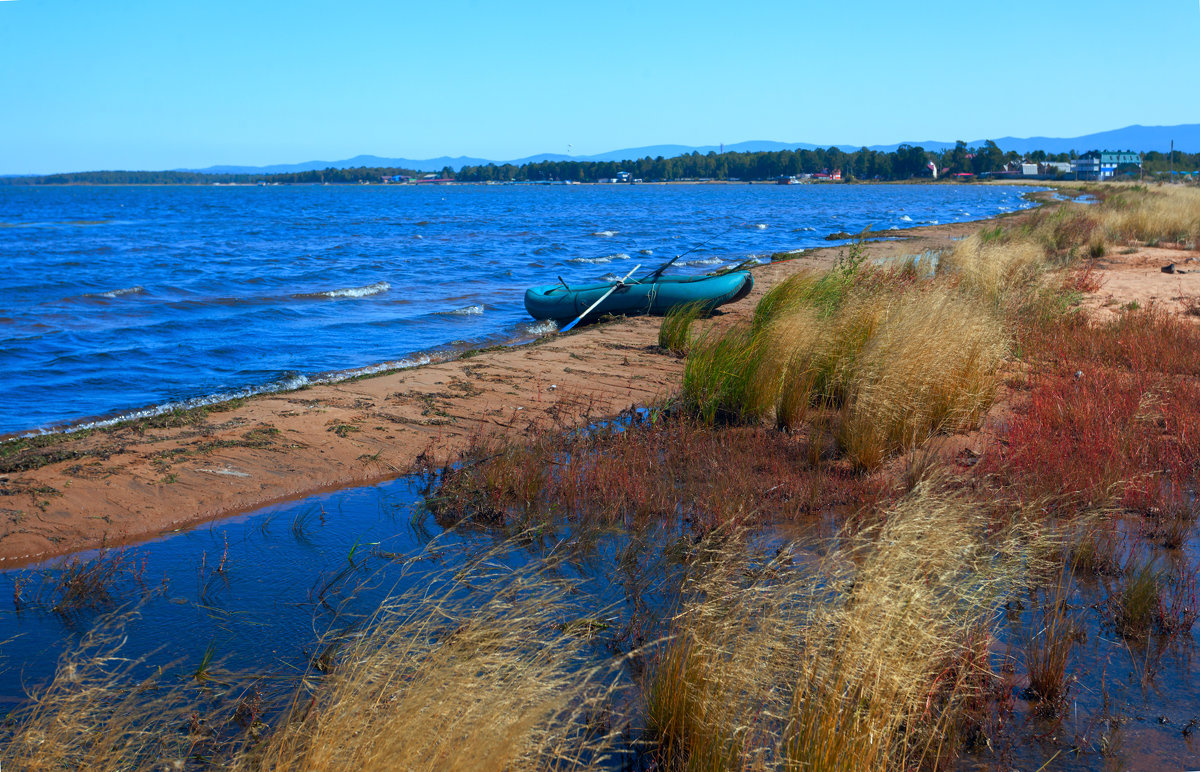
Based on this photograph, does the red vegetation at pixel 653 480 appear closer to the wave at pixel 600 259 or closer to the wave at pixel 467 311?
the wave at pixel 467 311

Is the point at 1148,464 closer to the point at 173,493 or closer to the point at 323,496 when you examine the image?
the point at 323,496

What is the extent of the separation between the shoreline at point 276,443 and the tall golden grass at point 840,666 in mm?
4146

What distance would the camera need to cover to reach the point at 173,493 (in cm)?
628

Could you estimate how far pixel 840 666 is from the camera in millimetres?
2836

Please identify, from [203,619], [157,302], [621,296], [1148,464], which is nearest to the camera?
[203,619]

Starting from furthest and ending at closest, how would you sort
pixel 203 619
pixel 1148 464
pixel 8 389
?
pixel 8 389 < pixel 1148 464 < pixel 203 619

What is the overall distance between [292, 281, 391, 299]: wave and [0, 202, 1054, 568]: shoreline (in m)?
11.0

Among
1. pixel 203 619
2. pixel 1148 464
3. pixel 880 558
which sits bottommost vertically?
pixel 203 619

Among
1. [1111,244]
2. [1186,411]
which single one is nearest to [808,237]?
[1111,244]

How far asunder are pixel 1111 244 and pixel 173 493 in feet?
71.2

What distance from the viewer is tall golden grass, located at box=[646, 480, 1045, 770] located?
270 cm

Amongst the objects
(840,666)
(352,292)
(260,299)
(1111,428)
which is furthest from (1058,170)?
(840,666)

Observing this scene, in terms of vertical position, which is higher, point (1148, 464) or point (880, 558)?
point (880, 558)

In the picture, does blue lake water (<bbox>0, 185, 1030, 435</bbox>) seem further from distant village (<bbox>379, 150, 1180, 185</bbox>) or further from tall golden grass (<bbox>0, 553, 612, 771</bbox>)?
distant village (<bbox>379, 150, 1180, 185</bbox>)
